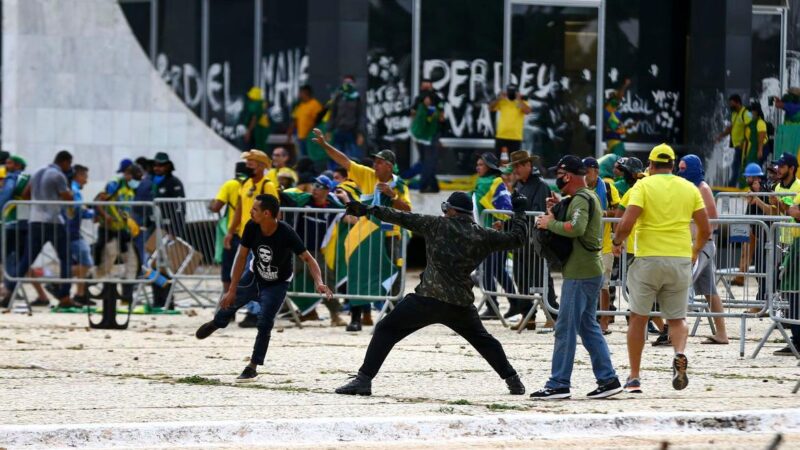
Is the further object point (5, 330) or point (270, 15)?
point (270, 15)

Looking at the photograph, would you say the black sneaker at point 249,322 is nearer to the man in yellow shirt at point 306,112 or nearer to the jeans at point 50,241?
the jeans at point 50,241

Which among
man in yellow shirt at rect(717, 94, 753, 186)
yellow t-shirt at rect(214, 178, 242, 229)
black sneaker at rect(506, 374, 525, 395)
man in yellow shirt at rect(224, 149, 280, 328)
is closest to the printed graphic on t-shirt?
black sneaker at rect(506, 374, 525, 395)

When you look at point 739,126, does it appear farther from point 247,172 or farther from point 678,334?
point 678,334

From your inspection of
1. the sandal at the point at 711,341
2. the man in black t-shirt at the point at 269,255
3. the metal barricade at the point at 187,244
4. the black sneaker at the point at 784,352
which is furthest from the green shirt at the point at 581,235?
the metal barricade at the point at 187,244

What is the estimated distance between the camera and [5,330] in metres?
16.8

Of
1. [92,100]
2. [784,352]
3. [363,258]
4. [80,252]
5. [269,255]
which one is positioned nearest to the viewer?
[269,255]

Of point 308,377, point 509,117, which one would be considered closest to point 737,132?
point 509,117

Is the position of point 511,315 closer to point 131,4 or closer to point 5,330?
point 5,330

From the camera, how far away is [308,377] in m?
12.5

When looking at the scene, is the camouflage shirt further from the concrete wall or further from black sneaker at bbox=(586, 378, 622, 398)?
the concrete wall

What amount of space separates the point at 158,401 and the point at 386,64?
15720 mm

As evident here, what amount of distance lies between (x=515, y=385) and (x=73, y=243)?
984 cm

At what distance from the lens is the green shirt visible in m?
11.1

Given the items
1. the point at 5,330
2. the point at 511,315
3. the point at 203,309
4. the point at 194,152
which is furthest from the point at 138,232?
the point at 194,152
